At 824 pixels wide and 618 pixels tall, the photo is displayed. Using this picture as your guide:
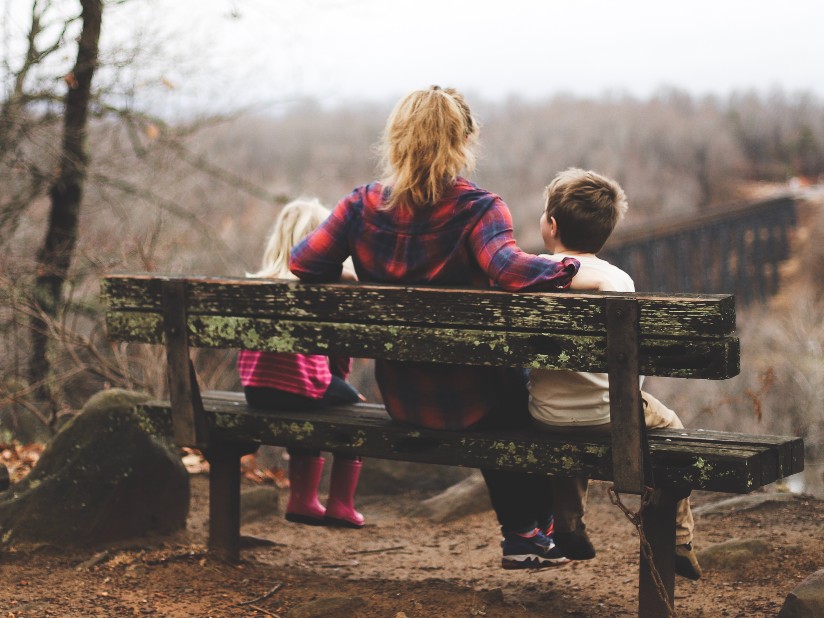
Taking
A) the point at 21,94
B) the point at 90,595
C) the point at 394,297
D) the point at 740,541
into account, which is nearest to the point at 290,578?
the point at 90,595

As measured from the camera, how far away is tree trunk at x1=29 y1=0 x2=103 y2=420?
6957 mm

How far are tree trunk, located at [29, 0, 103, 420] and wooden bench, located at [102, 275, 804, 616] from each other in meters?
3.61

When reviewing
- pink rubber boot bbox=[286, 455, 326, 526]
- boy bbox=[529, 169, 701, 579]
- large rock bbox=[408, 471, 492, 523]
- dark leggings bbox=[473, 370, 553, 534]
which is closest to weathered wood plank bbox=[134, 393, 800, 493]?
boy bbox=[529, 169, 701, 579]

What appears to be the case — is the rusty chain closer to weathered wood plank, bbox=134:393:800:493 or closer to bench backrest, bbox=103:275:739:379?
weathered wood plank, bbox=134:393:800:493

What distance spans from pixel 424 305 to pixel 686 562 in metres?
1.31

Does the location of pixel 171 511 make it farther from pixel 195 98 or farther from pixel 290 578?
pixel 195 98

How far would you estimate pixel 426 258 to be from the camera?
3.29 metres

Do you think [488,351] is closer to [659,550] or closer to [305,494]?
[659,550]

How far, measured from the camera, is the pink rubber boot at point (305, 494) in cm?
409

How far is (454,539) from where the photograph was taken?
5055 millimetres

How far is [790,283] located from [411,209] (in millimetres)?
35817

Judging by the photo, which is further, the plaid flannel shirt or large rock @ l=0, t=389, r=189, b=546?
large rock @ l=0, t=389, r=189, b=546

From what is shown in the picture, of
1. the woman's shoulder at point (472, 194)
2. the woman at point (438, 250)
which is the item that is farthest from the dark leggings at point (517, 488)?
the woman's shoulder at point (472, 194)

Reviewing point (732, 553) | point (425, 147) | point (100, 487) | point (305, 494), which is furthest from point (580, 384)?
point (100, 487)
